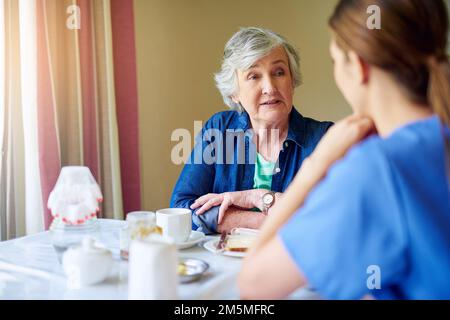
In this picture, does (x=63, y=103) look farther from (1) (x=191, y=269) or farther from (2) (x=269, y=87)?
(1) (x=191, y=269)

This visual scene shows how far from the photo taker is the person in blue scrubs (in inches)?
24.5

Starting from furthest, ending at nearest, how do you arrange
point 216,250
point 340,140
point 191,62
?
point 191,62
point 216,250
point 340,140

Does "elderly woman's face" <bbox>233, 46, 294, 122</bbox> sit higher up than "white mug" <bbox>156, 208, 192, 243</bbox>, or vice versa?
"elderly woman's face" <bbox>233, 46, 294, 122</bbox>

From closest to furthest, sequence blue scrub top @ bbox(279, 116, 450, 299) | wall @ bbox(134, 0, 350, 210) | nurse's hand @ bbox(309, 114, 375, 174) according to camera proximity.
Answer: blue scrub top @ bbox(279, 116, 450, 299) → nurse's hand @ bbox(309, 114, 375, 174) → wall @ bbox(134, 0, 350, 210)

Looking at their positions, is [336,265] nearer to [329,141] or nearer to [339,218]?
[339,218]

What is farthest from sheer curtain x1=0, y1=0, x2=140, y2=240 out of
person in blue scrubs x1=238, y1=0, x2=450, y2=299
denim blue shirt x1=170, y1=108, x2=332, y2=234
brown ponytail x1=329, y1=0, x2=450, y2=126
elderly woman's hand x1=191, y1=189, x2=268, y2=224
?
brown ponytail x1=329, y1=0, x2=450, y2=126

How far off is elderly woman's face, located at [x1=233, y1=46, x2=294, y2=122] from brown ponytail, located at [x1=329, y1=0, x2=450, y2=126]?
1.01 meters

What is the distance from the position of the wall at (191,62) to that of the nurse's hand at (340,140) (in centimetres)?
195

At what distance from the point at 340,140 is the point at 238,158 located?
0.97 metres

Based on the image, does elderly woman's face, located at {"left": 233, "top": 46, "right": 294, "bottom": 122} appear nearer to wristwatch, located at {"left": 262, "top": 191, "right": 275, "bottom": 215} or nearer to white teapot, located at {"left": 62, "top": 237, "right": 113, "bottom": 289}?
wristwatch, located at {"left": 262, "top": 191, "right": 275, "bottom": 215}

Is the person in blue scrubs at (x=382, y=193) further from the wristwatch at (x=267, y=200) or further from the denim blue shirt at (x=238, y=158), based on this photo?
the denim blue shirt at (x=238, y=158)

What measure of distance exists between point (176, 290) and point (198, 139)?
1132 millimetres

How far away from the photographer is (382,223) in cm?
62

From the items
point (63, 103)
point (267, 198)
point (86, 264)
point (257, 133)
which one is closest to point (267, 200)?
point (267, 198)
